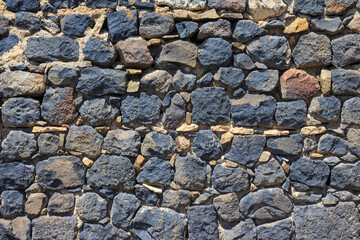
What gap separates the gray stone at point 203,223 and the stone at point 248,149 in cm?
41

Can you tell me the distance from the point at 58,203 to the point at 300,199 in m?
1.71

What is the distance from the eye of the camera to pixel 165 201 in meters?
2.10

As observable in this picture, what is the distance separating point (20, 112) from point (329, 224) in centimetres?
231

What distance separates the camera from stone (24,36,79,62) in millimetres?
2168

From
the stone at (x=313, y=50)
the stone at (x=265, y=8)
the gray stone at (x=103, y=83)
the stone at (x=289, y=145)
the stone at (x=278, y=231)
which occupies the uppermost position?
the stone at (x=265, y=8)

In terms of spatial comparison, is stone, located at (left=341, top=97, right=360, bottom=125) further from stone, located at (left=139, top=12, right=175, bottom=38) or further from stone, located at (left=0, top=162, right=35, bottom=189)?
stone, located at (left=0, top=162, right=35, bottom=189)

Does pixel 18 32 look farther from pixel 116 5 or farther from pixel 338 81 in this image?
pixel 338 81

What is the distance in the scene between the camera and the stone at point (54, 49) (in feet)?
7.11

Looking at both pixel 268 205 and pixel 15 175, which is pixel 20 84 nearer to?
pixel 15 175

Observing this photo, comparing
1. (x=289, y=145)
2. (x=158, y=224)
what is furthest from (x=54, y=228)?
(x=289, y=145)

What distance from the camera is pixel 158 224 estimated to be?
2082 millimetres

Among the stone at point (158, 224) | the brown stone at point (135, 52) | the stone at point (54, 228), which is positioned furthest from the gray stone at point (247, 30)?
the stone at point (54, 228)

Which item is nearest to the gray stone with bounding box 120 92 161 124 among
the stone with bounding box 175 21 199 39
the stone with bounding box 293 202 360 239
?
the stone with bounding box 175 21 199 39

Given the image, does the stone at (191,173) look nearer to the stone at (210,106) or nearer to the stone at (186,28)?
the stone at (210,106)
